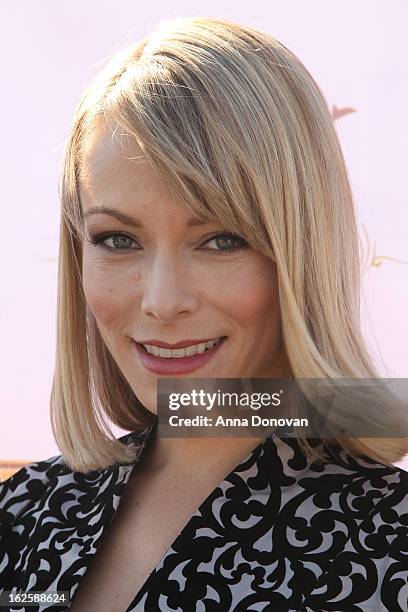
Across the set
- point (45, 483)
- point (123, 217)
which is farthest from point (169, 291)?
point (45, 483)

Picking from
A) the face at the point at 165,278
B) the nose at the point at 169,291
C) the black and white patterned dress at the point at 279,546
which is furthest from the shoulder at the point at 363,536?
the nose at the point at 169,291

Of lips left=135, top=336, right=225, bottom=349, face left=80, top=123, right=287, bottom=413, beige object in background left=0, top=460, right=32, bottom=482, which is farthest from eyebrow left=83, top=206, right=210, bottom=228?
beige object in background left=0, top=460, right=32, bottom=482

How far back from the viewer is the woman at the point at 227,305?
3.76ft

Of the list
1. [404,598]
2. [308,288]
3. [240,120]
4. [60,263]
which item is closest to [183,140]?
[240,120]

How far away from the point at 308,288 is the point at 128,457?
1.51 ft

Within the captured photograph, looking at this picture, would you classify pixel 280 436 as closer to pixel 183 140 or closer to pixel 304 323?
pixel 304 323

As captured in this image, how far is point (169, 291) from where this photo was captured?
1.16 meters

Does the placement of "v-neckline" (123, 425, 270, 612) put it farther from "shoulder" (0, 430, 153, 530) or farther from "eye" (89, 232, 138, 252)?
"eye" (89, 232, 138, 252)

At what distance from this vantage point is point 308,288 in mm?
1218

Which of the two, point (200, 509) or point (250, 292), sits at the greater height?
point (250, 292)

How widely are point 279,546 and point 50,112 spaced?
56.3 inches

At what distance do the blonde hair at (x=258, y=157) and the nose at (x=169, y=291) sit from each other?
0.27ft

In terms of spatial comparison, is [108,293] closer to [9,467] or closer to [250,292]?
[250,292]

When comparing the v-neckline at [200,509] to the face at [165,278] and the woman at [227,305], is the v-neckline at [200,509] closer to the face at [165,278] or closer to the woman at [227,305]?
the woman at [227,305]
